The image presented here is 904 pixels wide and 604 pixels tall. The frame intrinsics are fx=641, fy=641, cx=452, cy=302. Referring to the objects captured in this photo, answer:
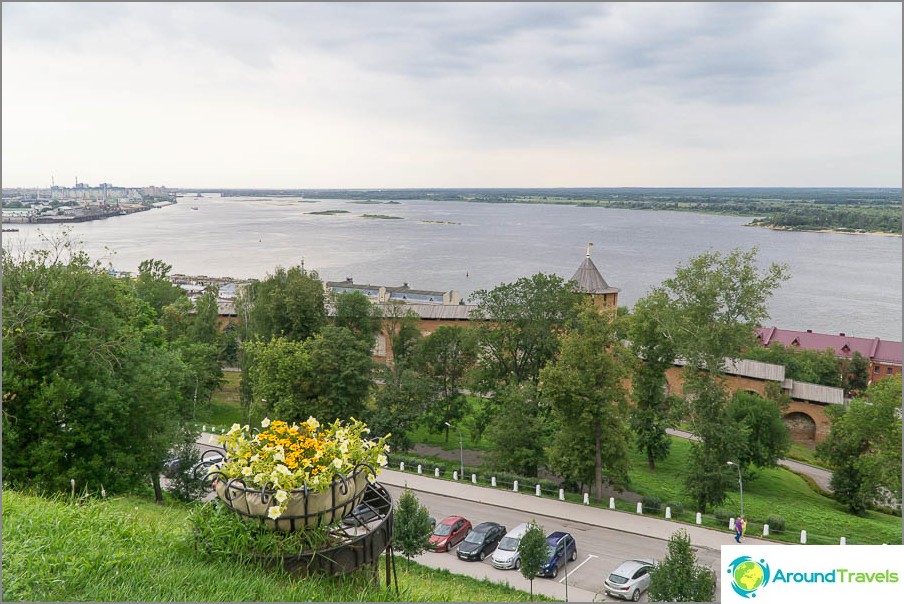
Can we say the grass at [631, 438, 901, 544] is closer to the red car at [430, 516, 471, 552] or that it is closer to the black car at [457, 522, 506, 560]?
the black car at [457, 522, 506, 560]

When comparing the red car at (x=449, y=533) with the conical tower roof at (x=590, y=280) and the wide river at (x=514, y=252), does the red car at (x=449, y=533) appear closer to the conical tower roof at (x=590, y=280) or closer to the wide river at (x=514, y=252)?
the conical tower roof at (x=590, y=280)

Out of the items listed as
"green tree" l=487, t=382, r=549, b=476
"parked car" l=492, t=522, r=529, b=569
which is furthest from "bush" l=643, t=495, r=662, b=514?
"parked car" l=492, t=522, r=529, b=569

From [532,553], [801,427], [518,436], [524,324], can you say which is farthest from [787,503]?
[532,553]

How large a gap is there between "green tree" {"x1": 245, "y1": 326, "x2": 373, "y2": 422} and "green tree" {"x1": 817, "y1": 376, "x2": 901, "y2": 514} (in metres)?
14.6

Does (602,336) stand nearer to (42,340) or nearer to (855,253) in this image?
(42,340)

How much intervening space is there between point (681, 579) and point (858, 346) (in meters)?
38.5

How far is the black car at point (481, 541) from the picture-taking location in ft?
43.4

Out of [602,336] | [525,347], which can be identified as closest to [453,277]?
[525,347]

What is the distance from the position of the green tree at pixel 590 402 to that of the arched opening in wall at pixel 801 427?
15749mm

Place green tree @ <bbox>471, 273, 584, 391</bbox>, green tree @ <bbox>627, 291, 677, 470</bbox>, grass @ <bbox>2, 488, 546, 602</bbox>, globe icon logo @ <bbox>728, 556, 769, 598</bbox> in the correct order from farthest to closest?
green tree @ <bbox>471, 273, 584, 391</bbox> → green tree @ <bbox>627, 291, 677, 470</bbox> → globe icon logo @ <bbox>728, 556, 769, 598</bbox> → grass @ <bbox>2, 488, 546, 602</bbox>

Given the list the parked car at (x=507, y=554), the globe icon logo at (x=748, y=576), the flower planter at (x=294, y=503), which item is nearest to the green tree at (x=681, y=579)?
the parked car at (x=507, y=554)

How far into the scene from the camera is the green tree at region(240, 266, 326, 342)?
23.7 m

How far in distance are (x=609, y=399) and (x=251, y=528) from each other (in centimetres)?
1426

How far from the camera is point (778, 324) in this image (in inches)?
2053
